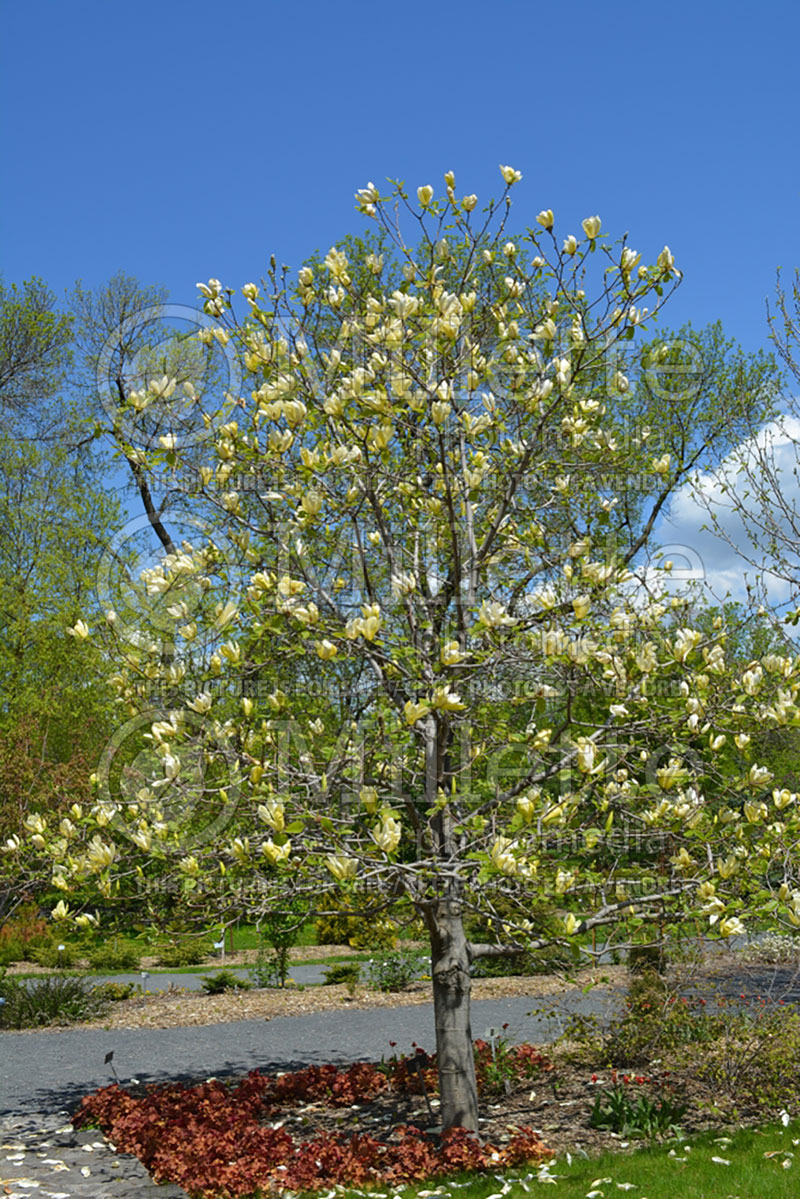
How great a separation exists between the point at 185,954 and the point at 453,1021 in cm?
1193

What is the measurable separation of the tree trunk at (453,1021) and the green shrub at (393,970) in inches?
291

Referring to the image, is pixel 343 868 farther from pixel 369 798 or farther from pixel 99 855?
pixel 99 855

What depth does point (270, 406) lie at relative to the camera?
483cm

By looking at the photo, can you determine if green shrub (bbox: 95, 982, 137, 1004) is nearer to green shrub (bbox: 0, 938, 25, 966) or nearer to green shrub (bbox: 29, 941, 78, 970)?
green shrub (bbox: 29, 941, 78, 970)

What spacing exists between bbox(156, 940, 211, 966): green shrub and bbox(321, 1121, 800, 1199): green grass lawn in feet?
37.8

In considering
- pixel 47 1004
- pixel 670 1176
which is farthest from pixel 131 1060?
pixel 670 1176

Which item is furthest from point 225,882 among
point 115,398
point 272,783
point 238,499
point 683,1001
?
point 115,398

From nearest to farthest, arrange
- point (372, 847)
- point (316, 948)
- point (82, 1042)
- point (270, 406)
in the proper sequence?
1. point (372, 847)
2. point (270, 406)
3. point (82, 1042)
4. point (316, 948)

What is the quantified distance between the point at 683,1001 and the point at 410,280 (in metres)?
5.86

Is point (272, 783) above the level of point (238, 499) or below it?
below

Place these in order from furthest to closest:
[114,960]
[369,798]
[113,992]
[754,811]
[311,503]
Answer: [114,960]
[113,992]
[311,503]
[754,811]
[369,798]

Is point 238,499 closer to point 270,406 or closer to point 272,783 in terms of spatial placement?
point 270,406

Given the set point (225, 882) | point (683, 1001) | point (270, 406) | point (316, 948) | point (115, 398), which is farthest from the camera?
point (316, 948)

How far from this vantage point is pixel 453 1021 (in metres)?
5.53
